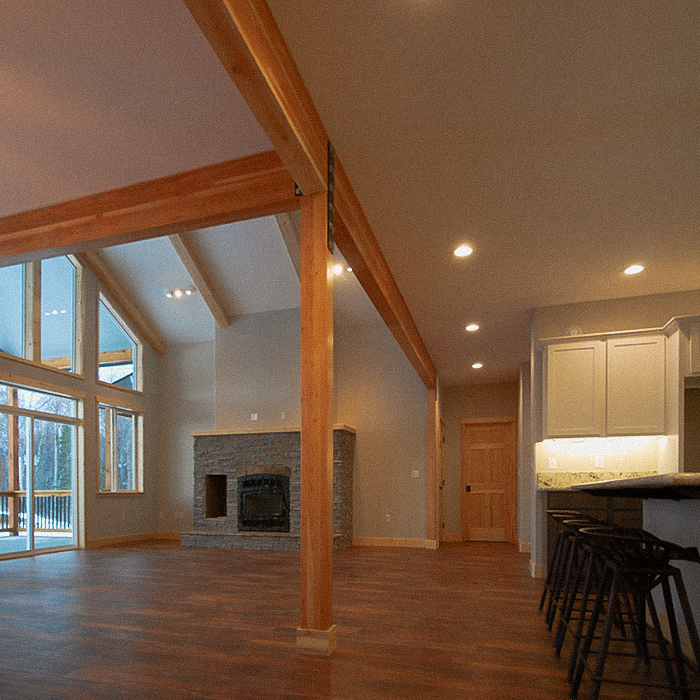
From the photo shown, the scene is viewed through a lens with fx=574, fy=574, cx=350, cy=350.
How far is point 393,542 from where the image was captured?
857cm

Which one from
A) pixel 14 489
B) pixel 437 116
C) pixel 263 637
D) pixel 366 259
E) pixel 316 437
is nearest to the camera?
pixel 437 116

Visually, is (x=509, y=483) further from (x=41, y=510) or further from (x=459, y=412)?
(x=41, y=510)

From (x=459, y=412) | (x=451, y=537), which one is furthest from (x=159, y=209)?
(x=451, y=537)

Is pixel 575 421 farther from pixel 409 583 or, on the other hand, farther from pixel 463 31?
pixel 463 31

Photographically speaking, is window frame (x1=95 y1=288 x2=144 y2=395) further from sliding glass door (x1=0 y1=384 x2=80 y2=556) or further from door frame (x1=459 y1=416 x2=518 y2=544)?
door frame (x1=459 y1=416 x2=518 y2=544)

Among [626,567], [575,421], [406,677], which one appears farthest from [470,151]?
[575,421]

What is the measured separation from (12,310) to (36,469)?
2273 millimetres

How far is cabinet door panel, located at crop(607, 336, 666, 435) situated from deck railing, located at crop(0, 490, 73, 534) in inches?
295

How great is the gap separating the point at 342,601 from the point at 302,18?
12.8ft

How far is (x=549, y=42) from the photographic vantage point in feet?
8.27

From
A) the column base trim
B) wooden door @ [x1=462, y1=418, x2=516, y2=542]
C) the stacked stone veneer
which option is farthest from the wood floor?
wooden door @ [x1=462, y1=418, x2=516, y2=542]

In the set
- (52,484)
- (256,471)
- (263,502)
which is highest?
(256,471)

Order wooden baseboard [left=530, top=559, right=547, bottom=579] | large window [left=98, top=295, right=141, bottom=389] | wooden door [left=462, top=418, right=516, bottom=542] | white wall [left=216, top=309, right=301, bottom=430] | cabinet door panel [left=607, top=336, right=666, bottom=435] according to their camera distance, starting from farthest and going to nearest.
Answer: wooden door [left=462, top=418, right=516, bottom=542], large window [left=98, top=295, right=141, bottom=389], white wall [left=216, top=309, right=301, bottom=430], wooden baseboard [left=530, top=559, right=547, bottom=579], cabinet door panel [left=607, top=336, right=666, bottom=435]

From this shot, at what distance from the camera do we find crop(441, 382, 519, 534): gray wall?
1024 centimetres
